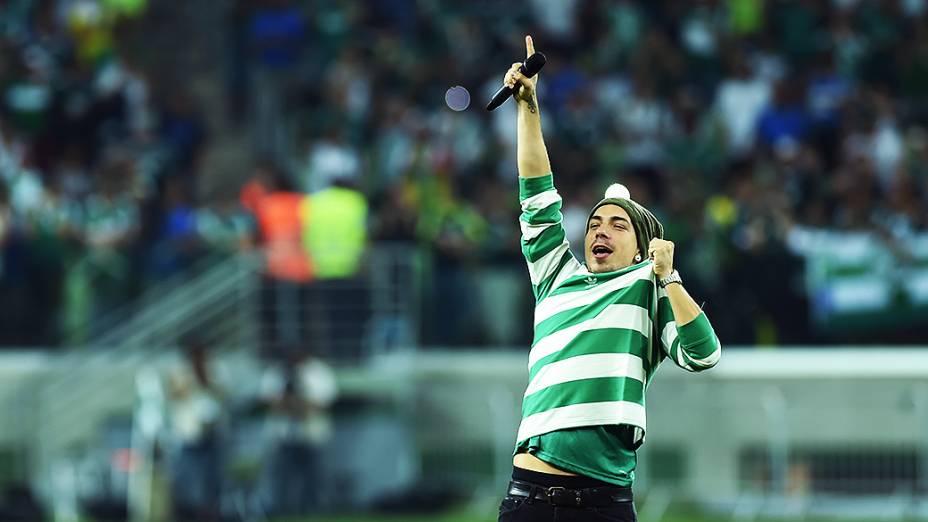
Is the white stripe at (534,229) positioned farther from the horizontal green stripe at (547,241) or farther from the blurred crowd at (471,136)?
the blurred crowd at (471,136)

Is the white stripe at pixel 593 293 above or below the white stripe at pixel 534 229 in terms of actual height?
below

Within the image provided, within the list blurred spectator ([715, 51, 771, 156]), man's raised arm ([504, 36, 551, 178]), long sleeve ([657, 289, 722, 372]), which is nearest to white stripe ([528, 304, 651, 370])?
long sleeve ([657, 289, 722, 372])

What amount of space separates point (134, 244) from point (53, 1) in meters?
6.10

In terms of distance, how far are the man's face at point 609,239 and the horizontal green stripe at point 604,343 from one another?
0.28 metres

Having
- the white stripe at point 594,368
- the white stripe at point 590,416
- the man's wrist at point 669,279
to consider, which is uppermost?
the man's wrist at point 669,279

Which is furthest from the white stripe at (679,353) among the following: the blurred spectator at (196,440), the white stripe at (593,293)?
the blurred spectator at (196,440)

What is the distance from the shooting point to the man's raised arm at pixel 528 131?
736cm

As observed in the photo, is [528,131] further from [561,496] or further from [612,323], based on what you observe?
[561,496]

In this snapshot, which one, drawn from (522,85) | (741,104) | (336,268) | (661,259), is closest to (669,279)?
(661,259)

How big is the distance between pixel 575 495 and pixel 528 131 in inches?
56.4

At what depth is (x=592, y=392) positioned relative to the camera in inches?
278

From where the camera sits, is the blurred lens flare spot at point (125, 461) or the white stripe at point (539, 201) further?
the blurred lens flare spot at point (125, 461)

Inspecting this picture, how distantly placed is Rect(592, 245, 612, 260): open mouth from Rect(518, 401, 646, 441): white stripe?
22.8 inches

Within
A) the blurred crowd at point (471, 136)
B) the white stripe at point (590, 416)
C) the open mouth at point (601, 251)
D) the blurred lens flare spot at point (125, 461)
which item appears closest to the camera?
the white stripe at point (590, 416)
